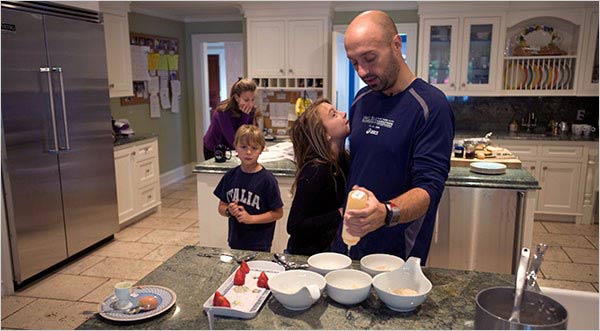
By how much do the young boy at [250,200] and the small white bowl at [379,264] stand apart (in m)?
0.95

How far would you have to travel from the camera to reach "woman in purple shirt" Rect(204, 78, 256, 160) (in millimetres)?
3641

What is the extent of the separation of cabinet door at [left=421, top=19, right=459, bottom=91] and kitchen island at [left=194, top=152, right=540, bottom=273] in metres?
2.22

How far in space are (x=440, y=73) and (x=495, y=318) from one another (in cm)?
446

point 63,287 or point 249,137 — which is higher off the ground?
point 249,137

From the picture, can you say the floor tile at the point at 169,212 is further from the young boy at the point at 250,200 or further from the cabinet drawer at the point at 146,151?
the young boy at the point at 250,200

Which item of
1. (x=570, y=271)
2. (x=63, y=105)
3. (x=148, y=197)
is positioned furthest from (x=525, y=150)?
(x=63, y=105)

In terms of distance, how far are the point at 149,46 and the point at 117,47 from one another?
3.90 feet

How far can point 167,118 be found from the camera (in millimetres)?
6309

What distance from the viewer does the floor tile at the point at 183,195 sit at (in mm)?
5699

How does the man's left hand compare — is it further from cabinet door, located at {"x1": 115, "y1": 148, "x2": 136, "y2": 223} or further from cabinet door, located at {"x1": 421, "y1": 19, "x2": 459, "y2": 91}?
cabinet door, located at {"x1": 421, "y1": 19, "x2": 459, "y2": 91}

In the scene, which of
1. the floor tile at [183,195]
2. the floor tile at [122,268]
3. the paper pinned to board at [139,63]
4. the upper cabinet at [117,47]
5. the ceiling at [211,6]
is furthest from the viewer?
the floor tile at [183,195]

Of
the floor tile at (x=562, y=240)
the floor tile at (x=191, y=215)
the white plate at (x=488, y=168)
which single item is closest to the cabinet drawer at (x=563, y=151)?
the floor tile at (x=562, y=240)

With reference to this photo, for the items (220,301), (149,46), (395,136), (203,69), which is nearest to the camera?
(220,301)

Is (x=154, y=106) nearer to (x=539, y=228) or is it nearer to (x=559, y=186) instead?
(x=539, y=228)
